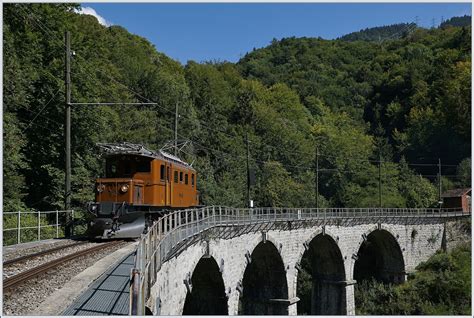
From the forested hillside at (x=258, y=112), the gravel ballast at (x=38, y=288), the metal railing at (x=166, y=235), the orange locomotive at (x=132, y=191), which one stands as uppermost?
the forested hillside at (x=258, y=112)

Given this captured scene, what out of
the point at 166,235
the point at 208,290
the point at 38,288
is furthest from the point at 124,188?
the point at 38,288

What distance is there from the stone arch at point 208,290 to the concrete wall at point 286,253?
0.26 m

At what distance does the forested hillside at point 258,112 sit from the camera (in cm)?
3269

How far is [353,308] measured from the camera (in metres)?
41.4

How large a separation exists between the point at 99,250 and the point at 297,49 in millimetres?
137248

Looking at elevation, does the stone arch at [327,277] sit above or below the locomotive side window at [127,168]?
below

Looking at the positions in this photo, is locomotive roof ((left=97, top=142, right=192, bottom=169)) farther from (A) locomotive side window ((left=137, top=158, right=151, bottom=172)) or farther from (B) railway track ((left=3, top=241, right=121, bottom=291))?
(B) railway track ((left=3, top=241, right=121, bottom=291))

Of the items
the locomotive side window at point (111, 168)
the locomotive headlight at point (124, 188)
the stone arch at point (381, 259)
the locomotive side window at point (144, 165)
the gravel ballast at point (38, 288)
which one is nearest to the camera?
the gravel ballast at point (38, 288)

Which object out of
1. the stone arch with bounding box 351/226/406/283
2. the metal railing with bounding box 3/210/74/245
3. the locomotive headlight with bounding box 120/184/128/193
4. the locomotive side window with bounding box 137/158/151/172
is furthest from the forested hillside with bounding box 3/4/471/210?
the stone arch with bounding box 351/226/406/283

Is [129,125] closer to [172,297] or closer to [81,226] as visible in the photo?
[81,226]

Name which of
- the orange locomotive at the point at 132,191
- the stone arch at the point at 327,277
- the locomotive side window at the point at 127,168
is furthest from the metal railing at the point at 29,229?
the stone arch at the point at 327,277

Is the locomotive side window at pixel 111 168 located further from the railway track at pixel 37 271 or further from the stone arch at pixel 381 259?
the stone arch at pixel 381 259

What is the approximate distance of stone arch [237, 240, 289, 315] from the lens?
3253 centimetres

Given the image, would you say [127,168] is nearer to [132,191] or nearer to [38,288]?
[132,191]
